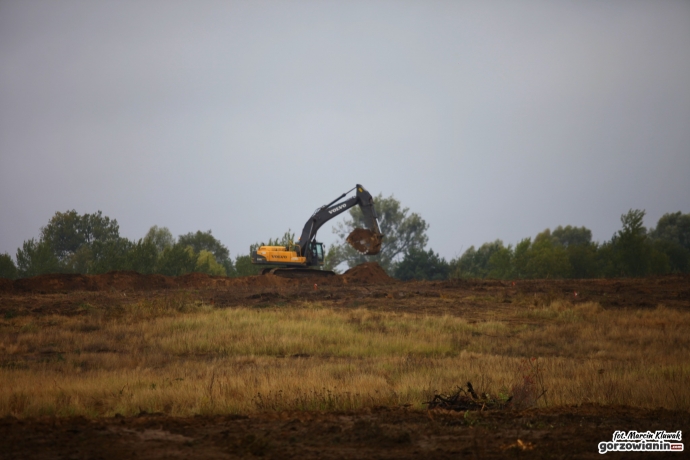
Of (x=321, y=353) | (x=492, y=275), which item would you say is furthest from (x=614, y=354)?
(x=492, y=275)

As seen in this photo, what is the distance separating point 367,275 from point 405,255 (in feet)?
82.8

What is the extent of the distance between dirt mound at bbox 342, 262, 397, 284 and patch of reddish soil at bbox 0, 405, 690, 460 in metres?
33.9

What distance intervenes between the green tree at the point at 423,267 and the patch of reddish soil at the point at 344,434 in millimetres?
56942

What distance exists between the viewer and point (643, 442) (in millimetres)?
7305

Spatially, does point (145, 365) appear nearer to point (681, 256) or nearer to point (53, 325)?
point (53, 325)

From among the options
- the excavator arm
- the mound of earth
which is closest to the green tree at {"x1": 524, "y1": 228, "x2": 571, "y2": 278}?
the mound of earth

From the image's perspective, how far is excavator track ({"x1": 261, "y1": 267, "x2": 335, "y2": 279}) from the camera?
42.5 meters

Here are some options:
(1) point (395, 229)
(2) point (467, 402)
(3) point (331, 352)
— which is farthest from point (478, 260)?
(2) point (467, 402)

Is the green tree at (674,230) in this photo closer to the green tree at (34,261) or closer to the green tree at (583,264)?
the green tree at (583,264)

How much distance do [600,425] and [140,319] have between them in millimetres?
17263

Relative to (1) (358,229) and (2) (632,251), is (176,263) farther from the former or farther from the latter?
(2) (632,251)

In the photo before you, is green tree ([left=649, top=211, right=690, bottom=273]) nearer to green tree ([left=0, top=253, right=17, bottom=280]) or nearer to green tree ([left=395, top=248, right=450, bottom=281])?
green tree ([left=395, top=248, right=450, bottom=281])

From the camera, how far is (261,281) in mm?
41188

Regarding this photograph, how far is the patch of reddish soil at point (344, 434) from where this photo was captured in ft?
22.8
